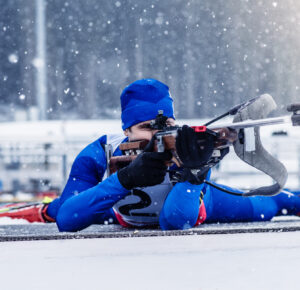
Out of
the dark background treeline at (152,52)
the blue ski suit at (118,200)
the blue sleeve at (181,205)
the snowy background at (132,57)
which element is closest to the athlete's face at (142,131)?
the blue ski suit at (118,200)

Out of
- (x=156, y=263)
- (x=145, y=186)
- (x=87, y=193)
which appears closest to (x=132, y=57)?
(x=87, y=193)

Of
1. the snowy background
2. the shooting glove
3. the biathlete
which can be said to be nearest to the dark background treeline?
the snowy background

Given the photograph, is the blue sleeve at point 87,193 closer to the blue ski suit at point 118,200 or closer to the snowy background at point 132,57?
the blue ski suit at point 118,200

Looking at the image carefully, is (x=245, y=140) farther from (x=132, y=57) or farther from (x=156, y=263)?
(x=132, y=57)

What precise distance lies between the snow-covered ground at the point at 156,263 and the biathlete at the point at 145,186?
235mm

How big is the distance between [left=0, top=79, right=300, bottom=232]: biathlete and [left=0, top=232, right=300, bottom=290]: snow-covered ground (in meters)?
0.23

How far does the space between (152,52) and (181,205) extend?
26.8 ft

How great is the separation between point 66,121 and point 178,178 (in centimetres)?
769

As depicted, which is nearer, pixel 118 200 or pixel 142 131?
pixel 118 200

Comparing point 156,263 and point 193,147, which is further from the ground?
point 193,147

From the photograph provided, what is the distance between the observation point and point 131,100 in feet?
5.95

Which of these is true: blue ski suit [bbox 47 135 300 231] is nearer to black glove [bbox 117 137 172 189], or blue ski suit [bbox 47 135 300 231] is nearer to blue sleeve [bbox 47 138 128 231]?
blue sleeve [bbox 47 138 128 231]

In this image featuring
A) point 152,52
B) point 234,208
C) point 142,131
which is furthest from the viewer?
point 152,52

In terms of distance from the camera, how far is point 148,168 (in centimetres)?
139
